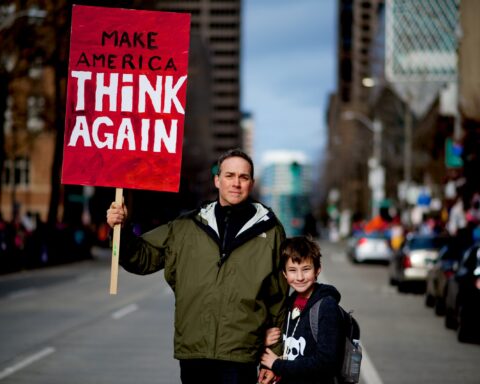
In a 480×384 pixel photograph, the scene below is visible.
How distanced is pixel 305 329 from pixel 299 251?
0.41 meters

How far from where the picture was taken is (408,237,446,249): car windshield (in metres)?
27.4

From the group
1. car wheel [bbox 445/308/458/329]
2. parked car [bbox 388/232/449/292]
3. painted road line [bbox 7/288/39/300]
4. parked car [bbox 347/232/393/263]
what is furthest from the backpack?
parked car [bbox 347/232/393/263]

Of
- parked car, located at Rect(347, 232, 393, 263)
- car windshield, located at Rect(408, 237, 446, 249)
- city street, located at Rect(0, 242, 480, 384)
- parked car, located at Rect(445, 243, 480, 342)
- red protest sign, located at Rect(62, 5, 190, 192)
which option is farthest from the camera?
parked car, located at Rect(347, 232, 393, 263)

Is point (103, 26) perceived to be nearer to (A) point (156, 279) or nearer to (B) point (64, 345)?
(B) point (64, 345)

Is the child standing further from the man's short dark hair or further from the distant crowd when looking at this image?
the distant crowd

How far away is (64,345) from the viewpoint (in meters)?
14.1

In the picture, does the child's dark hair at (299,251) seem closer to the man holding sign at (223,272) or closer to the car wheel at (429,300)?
the man holding sign at (223,272)

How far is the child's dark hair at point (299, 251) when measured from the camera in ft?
18.4

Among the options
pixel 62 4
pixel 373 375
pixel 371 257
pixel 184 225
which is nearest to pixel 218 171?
pixel 184 225

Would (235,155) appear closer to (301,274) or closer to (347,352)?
(301,274)

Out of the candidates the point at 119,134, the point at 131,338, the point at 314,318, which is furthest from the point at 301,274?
the point at 131,338

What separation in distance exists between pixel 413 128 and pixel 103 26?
8654 cm

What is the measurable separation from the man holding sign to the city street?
209 inches

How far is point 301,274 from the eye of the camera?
5.61 meters
